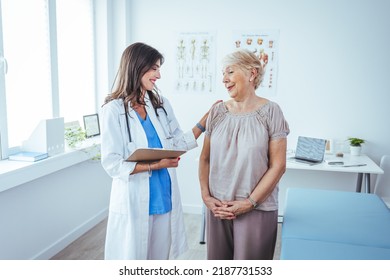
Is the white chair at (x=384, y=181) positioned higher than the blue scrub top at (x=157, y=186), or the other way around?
the blue scrub top at (x=157, y=186)

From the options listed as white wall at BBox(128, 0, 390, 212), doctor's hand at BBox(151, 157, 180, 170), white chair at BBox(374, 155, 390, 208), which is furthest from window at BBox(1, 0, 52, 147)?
white chair at BBox(374, 155, 390, 208)

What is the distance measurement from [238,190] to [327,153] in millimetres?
1870

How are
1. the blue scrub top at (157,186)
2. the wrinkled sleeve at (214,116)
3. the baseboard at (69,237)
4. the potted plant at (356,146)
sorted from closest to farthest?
the wrinkled sleeve at (214,116) < the blue scrub top at (157,186) < the baseboard at (69,237) < the potted plant at (356,146)

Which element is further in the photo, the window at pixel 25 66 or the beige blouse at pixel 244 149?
the window at pixel 25 66

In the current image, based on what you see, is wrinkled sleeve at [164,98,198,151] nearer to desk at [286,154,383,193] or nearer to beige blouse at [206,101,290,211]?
beige blouse at [206,101,290,211]

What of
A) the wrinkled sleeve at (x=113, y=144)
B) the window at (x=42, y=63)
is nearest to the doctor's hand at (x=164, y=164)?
the wrinkled sleeve at (x=113, y=144)

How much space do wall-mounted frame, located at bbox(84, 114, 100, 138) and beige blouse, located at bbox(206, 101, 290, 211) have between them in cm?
186

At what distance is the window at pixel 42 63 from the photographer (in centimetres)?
233

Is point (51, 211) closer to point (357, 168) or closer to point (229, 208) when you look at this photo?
point (229, 208)

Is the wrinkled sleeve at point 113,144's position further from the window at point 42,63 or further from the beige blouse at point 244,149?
the window at point 42,63

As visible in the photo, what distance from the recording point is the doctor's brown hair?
1725 mm

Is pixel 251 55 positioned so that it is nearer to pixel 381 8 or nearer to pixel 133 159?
pixel 133 159

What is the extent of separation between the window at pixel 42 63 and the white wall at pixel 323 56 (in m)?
0.90

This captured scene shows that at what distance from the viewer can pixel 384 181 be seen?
3162mm
